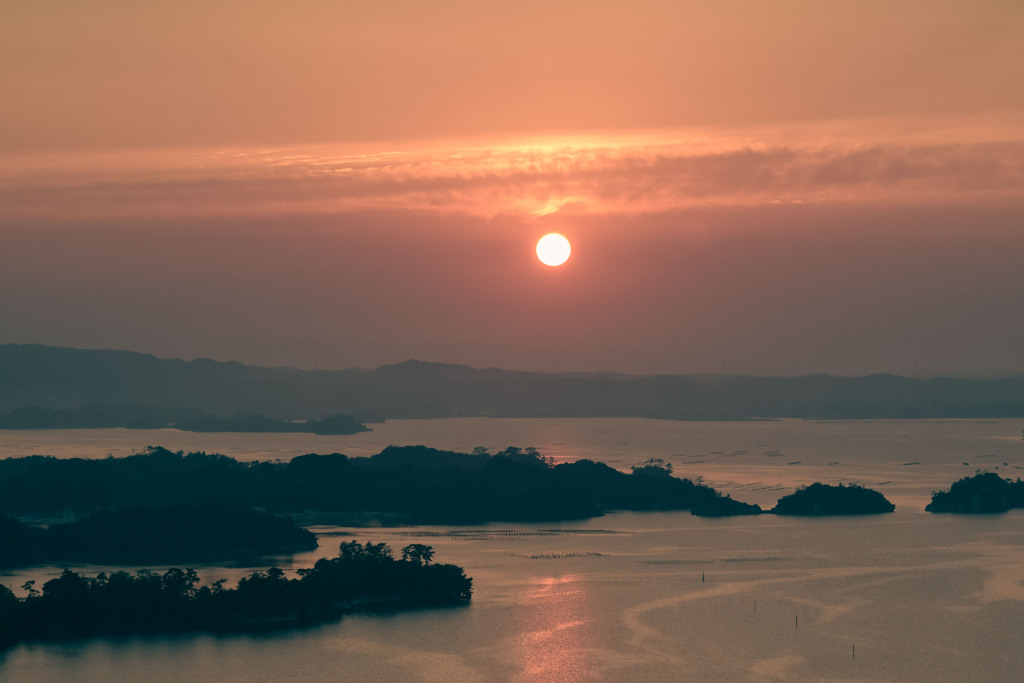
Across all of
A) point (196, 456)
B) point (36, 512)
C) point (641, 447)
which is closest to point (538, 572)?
point (36, 512)

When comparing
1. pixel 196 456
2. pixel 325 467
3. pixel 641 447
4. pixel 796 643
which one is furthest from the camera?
pixel 641 447

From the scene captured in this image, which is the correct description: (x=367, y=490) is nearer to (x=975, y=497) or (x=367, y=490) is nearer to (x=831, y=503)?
(x=831, y=503)

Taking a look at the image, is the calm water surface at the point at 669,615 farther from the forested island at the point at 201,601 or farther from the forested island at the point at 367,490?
the forested island at the point at 367,490

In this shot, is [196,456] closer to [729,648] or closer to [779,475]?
[779,475]

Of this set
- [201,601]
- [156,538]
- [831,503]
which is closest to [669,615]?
[201,601]

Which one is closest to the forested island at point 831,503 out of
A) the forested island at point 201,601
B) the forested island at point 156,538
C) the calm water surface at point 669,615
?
the calm water surface at point 669,615

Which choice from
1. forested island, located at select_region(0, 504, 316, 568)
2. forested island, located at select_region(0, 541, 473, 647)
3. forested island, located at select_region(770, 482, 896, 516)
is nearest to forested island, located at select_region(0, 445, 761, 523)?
forested island, located at select_region(770, 482, 896, 516)

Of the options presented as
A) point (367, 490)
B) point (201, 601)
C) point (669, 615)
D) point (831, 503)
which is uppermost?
point (367, 490)
